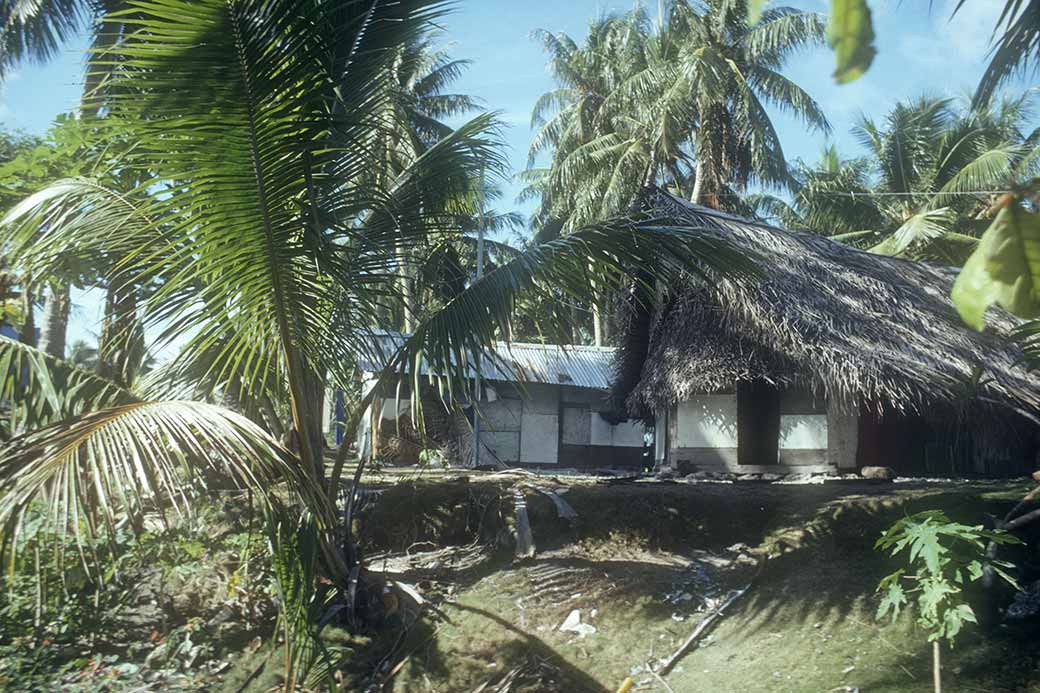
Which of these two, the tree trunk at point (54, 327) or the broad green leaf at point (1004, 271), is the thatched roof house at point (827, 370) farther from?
the broad green leaf at point (1004, 271)

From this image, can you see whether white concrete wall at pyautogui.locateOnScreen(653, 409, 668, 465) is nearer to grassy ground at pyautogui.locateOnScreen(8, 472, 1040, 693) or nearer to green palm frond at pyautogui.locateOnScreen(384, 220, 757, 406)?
grassy ground at pyautogui.locateOnScreen(8, 472, 1040, 693)

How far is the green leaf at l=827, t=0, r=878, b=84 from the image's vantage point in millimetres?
747

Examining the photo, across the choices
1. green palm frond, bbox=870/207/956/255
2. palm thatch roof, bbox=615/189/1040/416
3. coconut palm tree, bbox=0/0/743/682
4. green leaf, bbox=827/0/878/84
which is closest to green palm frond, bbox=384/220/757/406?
coconut palm tree, bbox=0/0/743/682

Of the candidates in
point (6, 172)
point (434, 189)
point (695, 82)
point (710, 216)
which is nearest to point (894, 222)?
point (695, 82)

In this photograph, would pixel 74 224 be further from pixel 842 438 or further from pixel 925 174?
pixel 925 174

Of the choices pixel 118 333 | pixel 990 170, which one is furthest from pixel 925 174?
pixel 118 333

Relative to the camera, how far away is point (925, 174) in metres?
20.7

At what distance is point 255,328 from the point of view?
182 inches

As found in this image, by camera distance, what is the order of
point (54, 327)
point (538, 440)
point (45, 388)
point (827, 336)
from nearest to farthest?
point (45, 388) → point (54, 327) → point (827, 336) → point (538, 440)

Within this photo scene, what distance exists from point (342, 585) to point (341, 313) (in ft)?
6.96

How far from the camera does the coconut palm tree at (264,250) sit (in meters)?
3.71

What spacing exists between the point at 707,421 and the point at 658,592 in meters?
5.53

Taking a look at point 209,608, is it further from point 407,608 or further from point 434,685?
point 434,685

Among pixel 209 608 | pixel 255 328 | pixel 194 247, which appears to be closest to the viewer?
pixel 194 247
